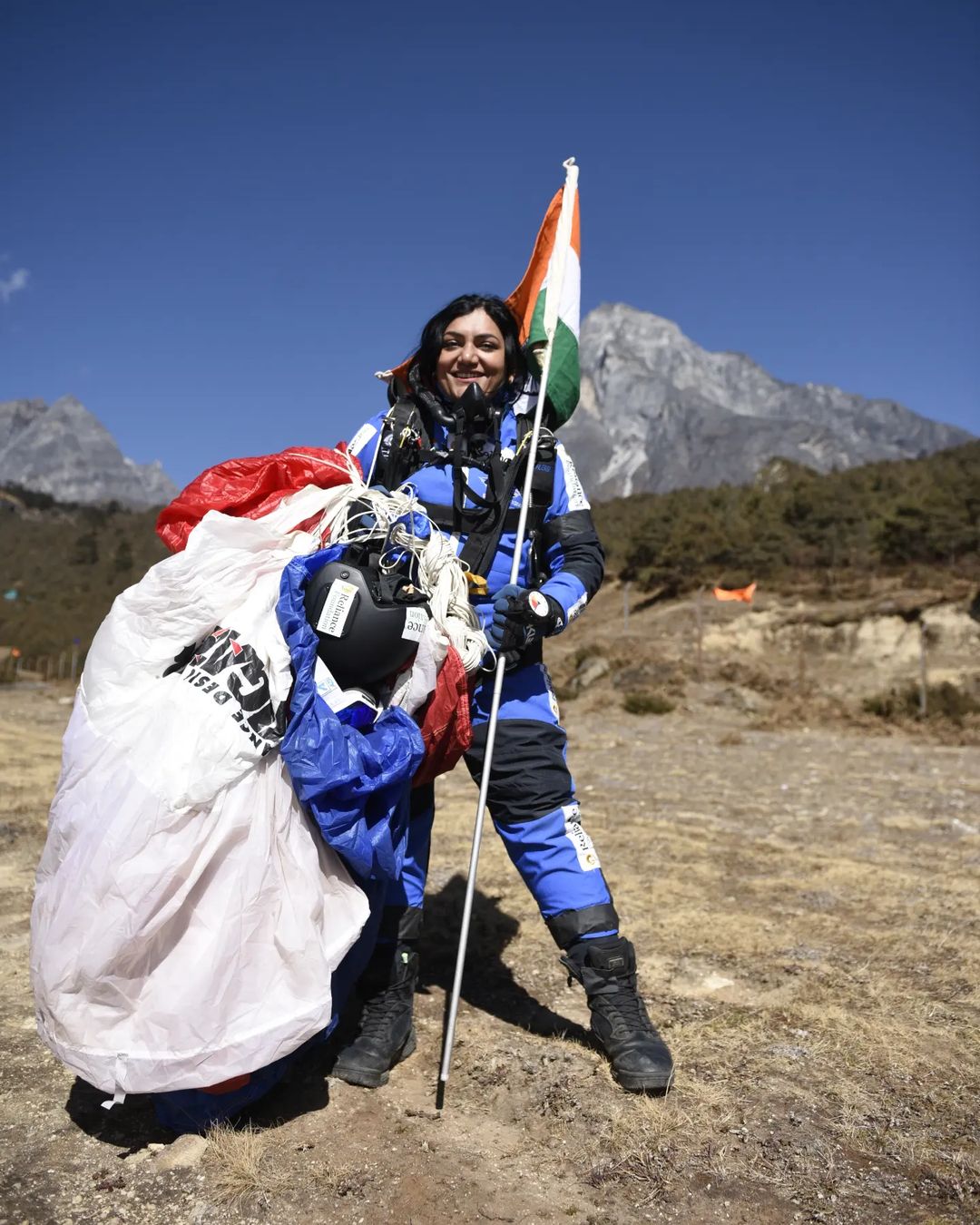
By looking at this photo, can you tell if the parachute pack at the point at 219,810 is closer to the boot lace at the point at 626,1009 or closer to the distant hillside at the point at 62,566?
the boot lace at the point at 626,1009

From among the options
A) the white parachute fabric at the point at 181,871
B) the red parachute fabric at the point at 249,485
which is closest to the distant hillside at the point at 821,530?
the red parachute fabric at the point at 249,485

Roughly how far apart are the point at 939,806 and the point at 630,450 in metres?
190

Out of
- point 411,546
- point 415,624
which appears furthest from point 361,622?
point 411,546

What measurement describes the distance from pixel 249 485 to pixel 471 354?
975 millimetres

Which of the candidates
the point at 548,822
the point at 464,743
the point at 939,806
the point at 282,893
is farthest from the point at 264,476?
the point at 939,806

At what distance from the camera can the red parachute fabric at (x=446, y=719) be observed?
2.39 meters

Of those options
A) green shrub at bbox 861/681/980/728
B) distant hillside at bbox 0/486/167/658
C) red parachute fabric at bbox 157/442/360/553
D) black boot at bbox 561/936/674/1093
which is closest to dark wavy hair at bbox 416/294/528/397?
red parachute fabric at bbox 157/442/360/553

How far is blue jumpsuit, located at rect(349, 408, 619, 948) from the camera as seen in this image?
103 inches

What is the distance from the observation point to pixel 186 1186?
189cm

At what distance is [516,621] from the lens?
2.55m

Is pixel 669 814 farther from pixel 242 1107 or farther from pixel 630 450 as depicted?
pixel 630 450

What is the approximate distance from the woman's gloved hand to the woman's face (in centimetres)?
82

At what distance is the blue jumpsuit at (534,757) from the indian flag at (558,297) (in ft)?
0.87

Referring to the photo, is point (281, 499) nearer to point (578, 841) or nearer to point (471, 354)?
point (471, 354)
